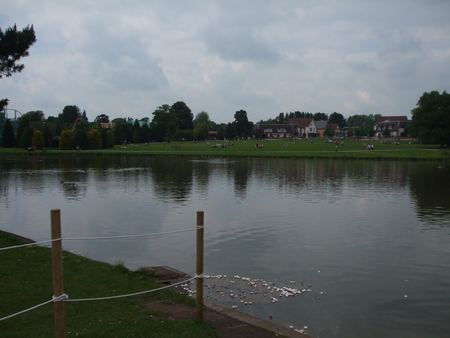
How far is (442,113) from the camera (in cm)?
9369

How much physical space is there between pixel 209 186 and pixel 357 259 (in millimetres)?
22011

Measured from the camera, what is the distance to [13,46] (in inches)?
762

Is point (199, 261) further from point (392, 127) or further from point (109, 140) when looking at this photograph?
point (392, 127)

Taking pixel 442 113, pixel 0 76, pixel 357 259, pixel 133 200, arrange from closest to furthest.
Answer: pixel 357 259, pixel 0 76, pixel 133 200, pixel 442 113

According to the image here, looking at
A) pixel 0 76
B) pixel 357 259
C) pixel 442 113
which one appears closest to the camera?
pixel 357 259

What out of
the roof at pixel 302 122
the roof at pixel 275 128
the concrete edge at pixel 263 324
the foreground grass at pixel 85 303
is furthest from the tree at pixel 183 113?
the concrete edge at pixel 263 324

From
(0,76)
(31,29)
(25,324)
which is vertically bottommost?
(25,324)

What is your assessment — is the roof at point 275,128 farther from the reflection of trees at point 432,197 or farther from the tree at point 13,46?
the tree at point 13,46

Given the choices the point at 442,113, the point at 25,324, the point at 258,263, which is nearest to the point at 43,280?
→ the point at 25,324

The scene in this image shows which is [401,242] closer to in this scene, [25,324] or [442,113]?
[25,324]

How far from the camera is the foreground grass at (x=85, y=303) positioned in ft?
24.0

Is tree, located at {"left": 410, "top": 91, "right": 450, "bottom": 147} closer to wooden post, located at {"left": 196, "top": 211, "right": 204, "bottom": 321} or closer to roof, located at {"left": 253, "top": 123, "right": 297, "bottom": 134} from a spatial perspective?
roof, located at {"left": 253, "top": 123, "right": 297, "bottom": 134}

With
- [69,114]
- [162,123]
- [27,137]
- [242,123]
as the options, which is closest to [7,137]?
[27,137]

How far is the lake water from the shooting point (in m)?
10.4
